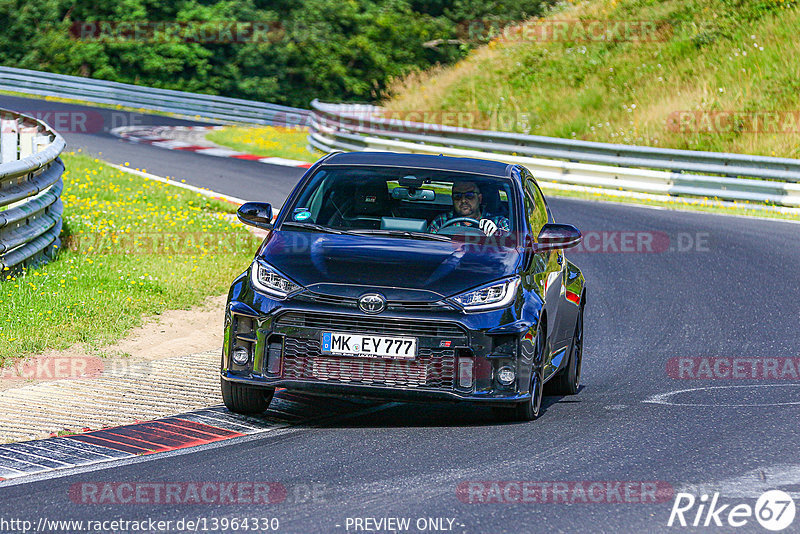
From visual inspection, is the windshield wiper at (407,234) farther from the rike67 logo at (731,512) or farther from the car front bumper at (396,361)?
the rike67 logo at (731,512)

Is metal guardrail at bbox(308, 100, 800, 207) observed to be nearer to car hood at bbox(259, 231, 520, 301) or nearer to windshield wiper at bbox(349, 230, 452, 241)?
windshield wiper at bbox(349, 230, 452, 241)

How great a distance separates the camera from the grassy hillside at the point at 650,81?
26922 millimetres

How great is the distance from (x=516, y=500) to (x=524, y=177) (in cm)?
370

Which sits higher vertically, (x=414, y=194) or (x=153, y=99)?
(x=414, y=194)

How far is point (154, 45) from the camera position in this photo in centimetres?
4691

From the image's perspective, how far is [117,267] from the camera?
1236 cm

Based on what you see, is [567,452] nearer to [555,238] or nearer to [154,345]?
[555,238]

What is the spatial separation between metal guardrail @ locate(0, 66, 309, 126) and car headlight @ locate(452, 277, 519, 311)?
31.0 meters

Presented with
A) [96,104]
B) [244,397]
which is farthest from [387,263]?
[96,104]

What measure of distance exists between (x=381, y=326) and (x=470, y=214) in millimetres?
1587

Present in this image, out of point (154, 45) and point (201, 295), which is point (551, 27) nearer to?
point (154, 45)

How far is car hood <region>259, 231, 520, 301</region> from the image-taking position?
7004 mm

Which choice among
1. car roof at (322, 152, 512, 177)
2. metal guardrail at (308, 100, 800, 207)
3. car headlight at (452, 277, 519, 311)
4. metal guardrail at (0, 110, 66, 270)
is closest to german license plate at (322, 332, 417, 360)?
car headlight at (452, 277, 519, 311)

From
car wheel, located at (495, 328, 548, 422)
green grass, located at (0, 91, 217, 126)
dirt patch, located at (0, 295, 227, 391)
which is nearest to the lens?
car wheel, located at (495, 328, 548, 422)
